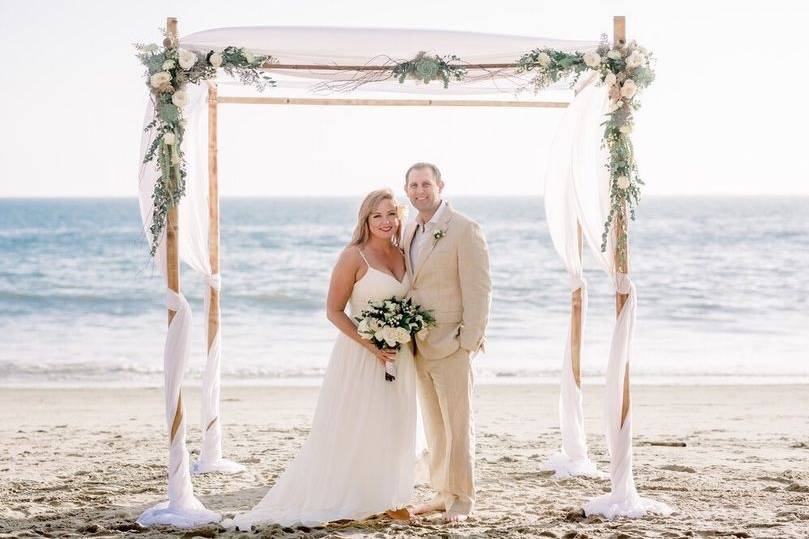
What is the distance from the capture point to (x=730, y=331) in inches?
610

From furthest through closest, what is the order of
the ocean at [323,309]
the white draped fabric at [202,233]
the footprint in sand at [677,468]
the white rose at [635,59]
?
the ocean at [323,309]
the footprint in sand at [677,468]
the white draped fabric at [202,233]
the white rose at [635,59]

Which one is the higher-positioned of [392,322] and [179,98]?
[179,98]

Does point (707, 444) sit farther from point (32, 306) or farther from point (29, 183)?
point (29, 183)

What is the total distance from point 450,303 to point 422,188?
1.95ft

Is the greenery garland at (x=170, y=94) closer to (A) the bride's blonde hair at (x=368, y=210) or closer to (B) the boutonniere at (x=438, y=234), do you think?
(A) the bride's blonde hair at (x=368, y=210)

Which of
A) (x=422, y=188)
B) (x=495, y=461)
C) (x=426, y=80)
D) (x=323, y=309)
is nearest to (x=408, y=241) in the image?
(x=422, y=188)

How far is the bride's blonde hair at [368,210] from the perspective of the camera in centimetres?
516

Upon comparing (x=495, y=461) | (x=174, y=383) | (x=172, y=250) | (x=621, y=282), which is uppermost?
(x=172, y=250)

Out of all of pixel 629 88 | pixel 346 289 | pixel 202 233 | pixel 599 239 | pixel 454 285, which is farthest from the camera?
pixel 202 233

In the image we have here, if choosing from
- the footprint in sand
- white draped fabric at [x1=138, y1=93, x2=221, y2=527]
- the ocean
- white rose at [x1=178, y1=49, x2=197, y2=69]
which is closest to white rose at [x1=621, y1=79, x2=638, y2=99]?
white rose at [x1=178, y1=49, x2=197, y2=69]

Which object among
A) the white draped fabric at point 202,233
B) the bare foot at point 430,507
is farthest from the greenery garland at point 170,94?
the bare foot at point 430,507

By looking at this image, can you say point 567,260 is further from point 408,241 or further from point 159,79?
point 159,79

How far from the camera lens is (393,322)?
4.93 m

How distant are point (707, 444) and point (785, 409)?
6.47 ft
